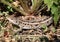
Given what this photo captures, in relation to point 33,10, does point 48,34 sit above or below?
below

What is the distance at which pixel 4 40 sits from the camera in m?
2.13

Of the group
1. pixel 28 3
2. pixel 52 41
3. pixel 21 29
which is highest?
pixel 28 3

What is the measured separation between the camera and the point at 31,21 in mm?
2133

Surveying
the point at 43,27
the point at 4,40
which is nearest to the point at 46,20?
the point at 43,27

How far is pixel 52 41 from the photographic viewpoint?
213cm

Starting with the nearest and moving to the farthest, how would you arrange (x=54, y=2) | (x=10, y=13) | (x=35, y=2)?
(x=54, y=2) < (x=35, y=2) < (x=10, y=13)

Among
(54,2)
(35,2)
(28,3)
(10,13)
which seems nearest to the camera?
(54,2)

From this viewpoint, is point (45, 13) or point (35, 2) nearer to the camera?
point (35, 2)

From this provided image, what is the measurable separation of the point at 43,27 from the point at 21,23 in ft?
0.95

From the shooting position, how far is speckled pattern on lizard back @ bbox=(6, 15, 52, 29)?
2135 mm

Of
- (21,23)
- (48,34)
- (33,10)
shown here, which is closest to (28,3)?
(33,10)

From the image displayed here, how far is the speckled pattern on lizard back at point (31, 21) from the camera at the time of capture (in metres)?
2.13

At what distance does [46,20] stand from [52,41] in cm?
28

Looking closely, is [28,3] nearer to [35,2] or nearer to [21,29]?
[35,2]
